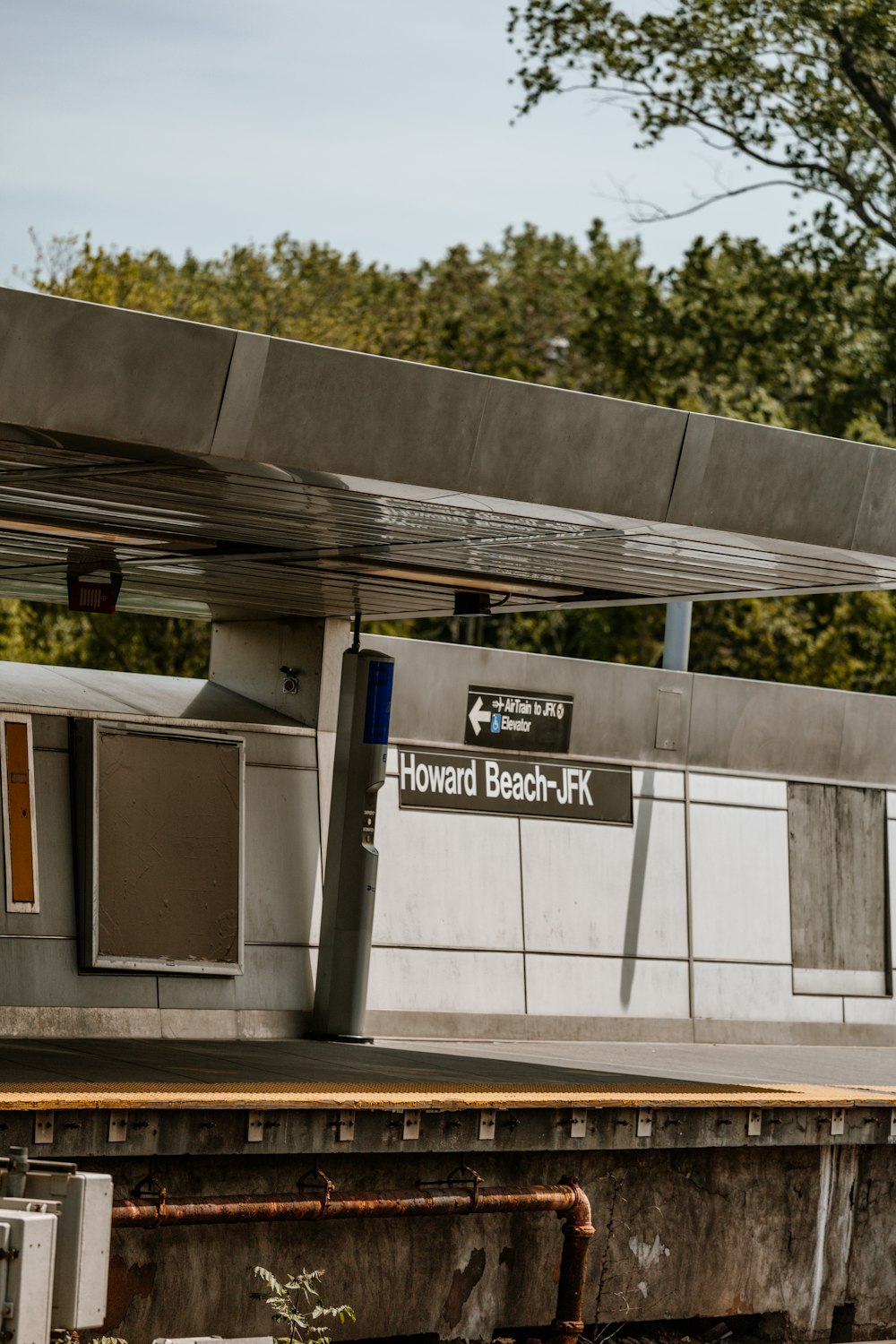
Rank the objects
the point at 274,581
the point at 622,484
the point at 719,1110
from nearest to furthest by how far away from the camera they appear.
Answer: the point at 622,484, the point at 719,1110, the point at 274,581

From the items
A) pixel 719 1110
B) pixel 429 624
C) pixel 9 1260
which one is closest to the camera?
pixel 9 1260

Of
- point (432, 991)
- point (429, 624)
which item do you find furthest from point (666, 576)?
point (429, 624)

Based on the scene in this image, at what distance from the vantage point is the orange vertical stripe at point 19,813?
12.4 metres

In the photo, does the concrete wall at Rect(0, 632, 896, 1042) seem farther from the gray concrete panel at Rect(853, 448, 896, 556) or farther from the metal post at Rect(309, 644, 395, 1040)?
the gray concrete panel at Rect(853, 448, 896, 556)

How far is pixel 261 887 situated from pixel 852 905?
5917 mm

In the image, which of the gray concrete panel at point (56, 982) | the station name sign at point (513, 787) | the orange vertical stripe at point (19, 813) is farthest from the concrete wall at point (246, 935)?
the station name sign at point (513, 787)

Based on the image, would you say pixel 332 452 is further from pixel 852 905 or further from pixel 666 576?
pixel 852 905

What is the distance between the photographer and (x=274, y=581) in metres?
12.5

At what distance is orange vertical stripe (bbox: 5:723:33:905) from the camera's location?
12.4 metres

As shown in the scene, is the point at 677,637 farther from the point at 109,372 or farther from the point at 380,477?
the point at 109,372

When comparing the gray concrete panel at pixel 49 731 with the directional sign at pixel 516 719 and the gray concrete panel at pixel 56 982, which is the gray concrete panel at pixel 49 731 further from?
the directional sign at pixel 516 719

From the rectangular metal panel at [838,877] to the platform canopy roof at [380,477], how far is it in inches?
188

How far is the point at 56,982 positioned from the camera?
40.6 ft

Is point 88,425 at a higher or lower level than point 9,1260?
higher
